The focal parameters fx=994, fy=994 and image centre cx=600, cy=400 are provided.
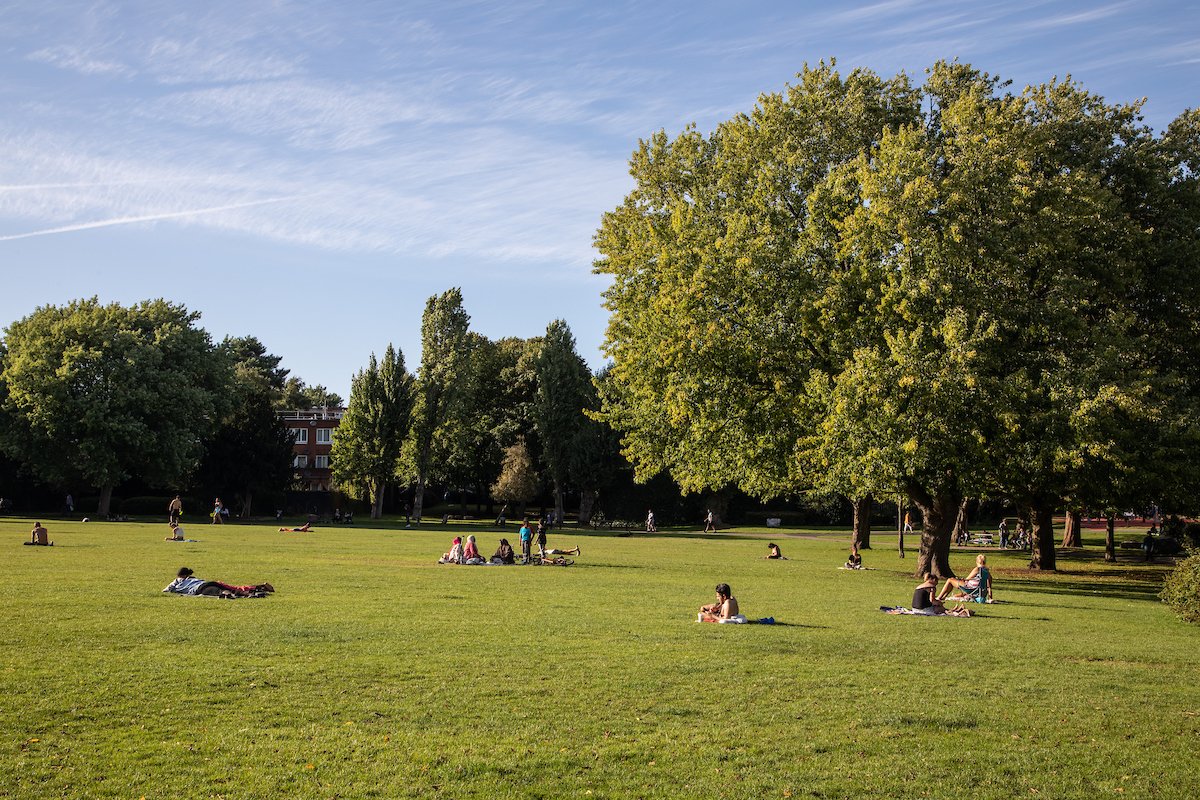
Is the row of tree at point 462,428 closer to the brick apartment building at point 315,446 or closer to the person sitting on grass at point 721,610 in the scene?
the brick apartment building at point 315,446

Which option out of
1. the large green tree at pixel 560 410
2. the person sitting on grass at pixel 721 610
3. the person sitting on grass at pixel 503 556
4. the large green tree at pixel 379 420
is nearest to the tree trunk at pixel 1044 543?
the person sitting on grass at pixel 503 556

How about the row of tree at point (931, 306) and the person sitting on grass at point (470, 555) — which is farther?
the person sitting on grass at point (470, 555)

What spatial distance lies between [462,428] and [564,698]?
3074 inches

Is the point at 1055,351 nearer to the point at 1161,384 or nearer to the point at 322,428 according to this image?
the point at 1161,384

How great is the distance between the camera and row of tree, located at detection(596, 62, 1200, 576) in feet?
101

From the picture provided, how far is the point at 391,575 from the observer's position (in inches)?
1198

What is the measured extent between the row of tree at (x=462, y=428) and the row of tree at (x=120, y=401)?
1009 cm

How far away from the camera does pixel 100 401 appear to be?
70.1 m

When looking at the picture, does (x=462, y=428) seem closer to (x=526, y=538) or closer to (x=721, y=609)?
(x=526, y=538)

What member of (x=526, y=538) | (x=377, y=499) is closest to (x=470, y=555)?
(x=526, y=538)

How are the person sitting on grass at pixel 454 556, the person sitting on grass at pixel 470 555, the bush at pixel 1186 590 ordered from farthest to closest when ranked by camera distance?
the person sitting on grass at pixel 454 556, the person sitting on grass at pixel 470 555, the bush at pixel 1186 590

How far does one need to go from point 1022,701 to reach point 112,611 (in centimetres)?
1627

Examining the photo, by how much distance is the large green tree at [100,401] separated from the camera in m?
69.4

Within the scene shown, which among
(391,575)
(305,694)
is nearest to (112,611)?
(305,694)
